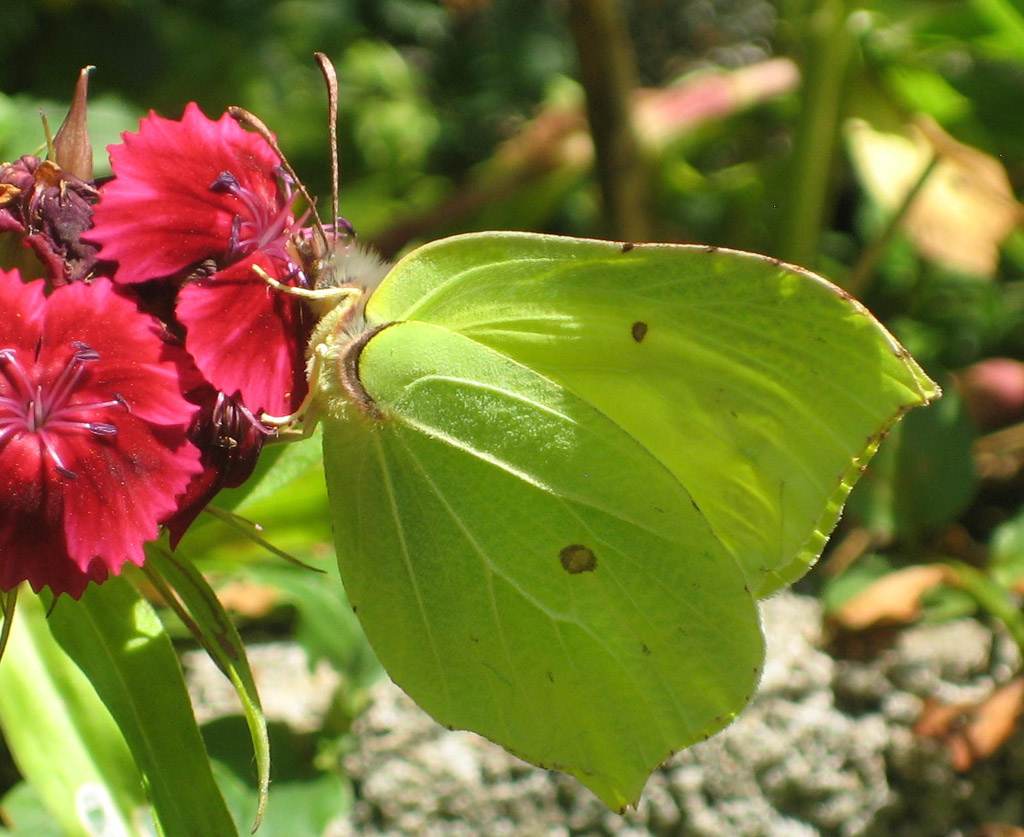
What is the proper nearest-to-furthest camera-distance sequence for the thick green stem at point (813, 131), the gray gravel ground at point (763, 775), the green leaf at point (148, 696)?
1. the green leaf at point (148, 696)
2. the gray gravel ground at point (763, 775)
3. the thick green stem at point (813, 131)

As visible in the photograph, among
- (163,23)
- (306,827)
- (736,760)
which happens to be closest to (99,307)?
(306,827)

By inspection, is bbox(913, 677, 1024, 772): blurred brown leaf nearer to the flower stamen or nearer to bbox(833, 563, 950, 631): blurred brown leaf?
bbox(833, 563, 950, 631): blurred brown leaf

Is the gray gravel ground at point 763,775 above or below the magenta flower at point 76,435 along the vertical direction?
below

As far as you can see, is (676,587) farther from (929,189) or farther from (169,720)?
(929,189)

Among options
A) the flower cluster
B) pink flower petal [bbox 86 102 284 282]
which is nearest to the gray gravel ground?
the flower cluster

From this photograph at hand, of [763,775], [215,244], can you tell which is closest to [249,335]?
[215,244]

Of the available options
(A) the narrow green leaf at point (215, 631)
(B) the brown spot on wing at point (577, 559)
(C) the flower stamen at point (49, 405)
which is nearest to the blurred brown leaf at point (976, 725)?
(B) the brown spot on wing at point (577, 559)

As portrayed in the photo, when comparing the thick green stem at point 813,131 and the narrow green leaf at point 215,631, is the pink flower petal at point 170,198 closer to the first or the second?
the narrow green leaf at point 215,631
